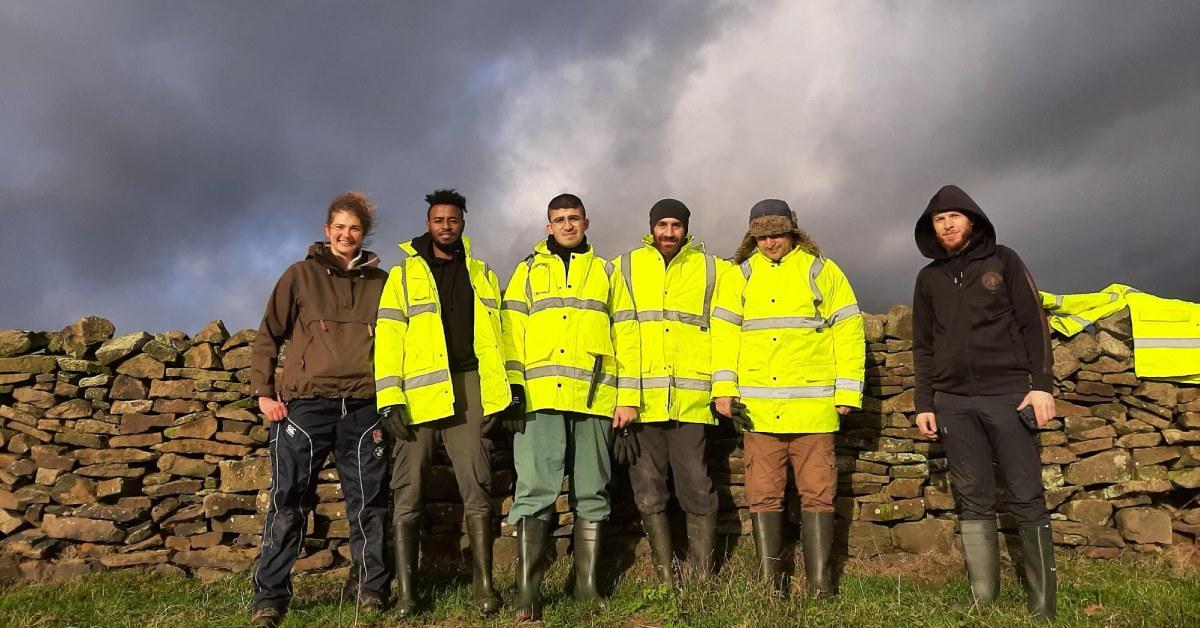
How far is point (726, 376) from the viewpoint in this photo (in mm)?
5332

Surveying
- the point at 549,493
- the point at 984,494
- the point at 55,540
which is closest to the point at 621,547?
the point at 549,493

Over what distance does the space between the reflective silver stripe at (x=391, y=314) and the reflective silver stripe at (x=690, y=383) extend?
6.73 feet

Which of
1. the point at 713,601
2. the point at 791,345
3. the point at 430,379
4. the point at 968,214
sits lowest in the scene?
the point at 713,601

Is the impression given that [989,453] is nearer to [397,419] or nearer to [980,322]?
[980,322]

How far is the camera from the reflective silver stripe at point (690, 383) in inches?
209

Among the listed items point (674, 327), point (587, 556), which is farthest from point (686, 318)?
point (587, 556)

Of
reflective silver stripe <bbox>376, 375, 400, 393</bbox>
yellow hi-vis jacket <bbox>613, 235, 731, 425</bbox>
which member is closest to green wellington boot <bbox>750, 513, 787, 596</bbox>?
yellow hi-vis jacket <bbox>613, 235, 731, 425</bbox>

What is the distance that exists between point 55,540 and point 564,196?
5.69m

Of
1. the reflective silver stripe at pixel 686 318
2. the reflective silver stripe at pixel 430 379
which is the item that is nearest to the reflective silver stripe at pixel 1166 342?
the reflective silver stripe at pixel 686 318

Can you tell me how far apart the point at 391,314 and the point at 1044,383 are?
4435 millimetres

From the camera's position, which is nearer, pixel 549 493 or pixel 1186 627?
pixel 1186 627

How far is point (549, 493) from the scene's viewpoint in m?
5.01

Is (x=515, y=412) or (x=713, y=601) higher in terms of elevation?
(x=515, y=412)

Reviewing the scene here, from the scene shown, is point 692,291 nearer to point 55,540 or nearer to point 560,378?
point 560,378
